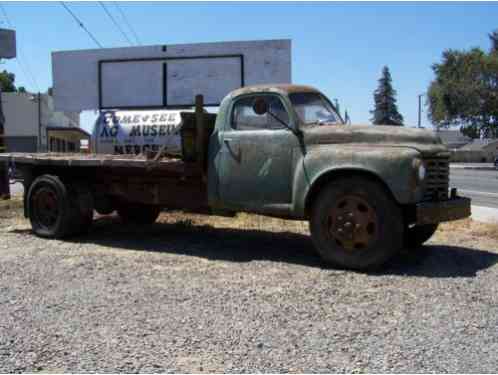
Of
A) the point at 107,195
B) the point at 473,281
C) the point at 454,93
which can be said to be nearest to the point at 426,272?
the point at 473,281

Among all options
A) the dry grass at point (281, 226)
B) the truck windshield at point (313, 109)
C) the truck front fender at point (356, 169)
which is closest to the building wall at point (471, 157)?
the dry grass at point (281, 226)

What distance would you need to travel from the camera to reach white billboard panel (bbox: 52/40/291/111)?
568 inches

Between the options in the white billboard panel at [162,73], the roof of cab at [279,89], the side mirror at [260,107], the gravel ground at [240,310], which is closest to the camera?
the gravel ground at [240,310]

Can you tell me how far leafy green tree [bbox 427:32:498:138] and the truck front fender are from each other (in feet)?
128

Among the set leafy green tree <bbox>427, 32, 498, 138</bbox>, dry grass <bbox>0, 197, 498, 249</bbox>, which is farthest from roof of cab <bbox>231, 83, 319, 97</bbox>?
leafy green tree <bbox>427, 32, 498, 138</bbox>

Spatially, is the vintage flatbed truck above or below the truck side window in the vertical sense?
below

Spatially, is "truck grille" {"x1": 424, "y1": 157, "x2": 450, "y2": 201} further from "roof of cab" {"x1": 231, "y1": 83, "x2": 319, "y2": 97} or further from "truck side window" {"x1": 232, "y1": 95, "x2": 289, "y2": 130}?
"roof of cab" {"x1": 231, "y1": 83, "x2": 319, "y2": 97}

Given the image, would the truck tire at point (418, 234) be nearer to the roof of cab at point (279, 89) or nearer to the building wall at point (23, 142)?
the roof of cab at point (279, 89)

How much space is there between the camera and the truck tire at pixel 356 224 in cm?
638

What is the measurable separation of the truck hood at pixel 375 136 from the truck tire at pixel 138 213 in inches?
164

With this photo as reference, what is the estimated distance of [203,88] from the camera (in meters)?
15.0

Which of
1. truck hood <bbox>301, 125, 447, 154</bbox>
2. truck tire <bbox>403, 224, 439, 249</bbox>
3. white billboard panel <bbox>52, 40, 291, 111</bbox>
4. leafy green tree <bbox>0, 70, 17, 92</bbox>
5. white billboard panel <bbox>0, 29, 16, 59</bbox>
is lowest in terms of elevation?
truck tire <bbox>403, 224, 439, 249</bbox>

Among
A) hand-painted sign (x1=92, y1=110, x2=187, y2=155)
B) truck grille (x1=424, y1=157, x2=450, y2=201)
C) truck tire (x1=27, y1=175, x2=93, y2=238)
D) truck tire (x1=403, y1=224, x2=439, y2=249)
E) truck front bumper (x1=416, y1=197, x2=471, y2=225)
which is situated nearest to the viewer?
truck front bumper (x1=416, y1=197, x2=471, y2=225)

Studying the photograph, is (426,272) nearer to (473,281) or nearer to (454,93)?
(473,281)
